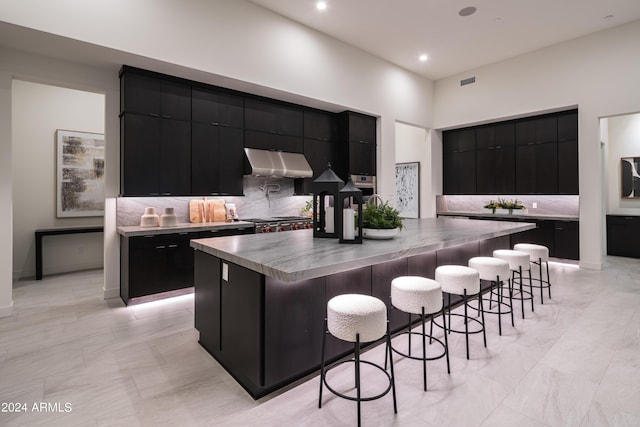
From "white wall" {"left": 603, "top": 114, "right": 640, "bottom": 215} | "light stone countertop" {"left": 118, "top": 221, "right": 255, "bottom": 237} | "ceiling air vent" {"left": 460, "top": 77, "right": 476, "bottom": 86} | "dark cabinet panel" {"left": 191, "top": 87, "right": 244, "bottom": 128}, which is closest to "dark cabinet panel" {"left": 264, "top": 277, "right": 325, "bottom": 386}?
"light stone countertop" {"left": 118, "top": 221, "right": 255, "bottom": 237}

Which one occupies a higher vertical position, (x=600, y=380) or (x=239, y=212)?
(x=239, y=212)

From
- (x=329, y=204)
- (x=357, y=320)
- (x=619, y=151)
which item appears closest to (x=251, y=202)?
(x=329, y=204)

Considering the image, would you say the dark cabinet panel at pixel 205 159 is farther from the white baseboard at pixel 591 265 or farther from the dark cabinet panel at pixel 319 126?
the white baseboard at pixel 591 265

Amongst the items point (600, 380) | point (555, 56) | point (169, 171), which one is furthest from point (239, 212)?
point (555, 56)

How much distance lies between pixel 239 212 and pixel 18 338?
3.15 meters

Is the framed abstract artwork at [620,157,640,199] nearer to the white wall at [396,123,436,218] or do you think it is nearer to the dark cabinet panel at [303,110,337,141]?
the white wall at [396,123,436,218]

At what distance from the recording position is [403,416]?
6.40 ft

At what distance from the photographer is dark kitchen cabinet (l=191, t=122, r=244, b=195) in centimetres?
473

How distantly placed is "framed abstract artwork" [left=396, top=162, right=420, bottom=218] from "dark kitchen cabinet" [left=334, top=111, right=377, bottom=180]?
2.33m

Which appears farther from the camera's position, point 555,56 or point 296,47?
point 555,56

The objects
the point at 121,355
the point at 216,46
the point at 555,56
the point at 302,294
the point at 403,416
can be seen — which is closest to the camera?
the point at 403,416

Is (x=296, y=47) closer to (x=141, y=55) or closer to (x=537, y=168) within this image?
(x=141, y=55)

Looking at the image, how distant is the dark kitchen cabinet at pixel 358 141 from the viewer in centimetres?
636

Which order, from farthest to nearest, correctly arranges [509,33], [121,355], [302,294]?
[509,33] < [121,355] < [302,294]
